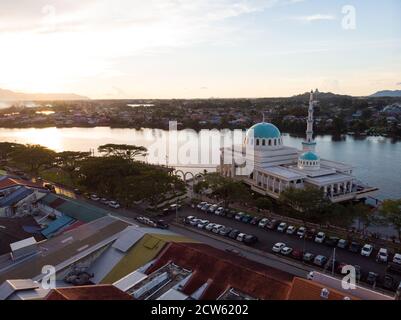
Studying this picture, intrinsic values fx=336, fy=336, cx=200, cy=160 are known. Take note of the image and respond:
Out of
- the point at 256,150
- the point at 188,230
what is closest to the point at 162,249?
the point at 188,230

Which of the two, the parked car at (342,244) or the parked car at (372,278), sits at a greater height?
the parked car at (342,244)

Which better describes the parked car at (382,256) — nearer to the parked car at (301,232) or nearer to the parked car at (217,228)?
the parked car at (301,232)

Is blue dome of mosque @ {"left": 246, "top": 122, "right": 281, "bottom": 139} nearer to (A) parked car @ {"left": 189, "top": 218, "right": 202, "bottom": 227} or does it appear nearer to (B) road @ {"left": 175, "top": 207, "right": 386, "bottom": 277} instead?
(B) road @ {"left": 175, "top": 207, "right": 386, "bottom": 277}

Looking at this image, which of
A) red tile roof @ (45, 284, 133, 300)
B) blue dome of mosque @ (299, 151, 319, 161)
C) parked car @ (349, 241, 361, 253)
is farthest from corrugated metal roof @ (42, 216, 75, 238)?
blue dome of mosque @ (299, 151, 319, 161)

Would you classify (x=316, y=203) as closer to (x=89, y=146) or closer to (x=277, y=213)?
(x=277, y=213)

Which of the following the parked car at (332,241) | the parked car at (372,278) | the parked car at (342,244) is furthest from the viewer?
the parked car at (332,241)

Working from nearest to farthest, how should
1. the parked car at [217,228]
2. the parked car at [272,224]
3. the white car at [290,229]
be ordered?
the white car at [290,229]
the parked car at [217,228]
the parked car at [272,224]

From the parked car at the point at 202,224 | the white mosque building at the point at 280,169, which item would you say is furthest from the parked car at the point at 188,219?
the white mosque building at the point at 280,169
